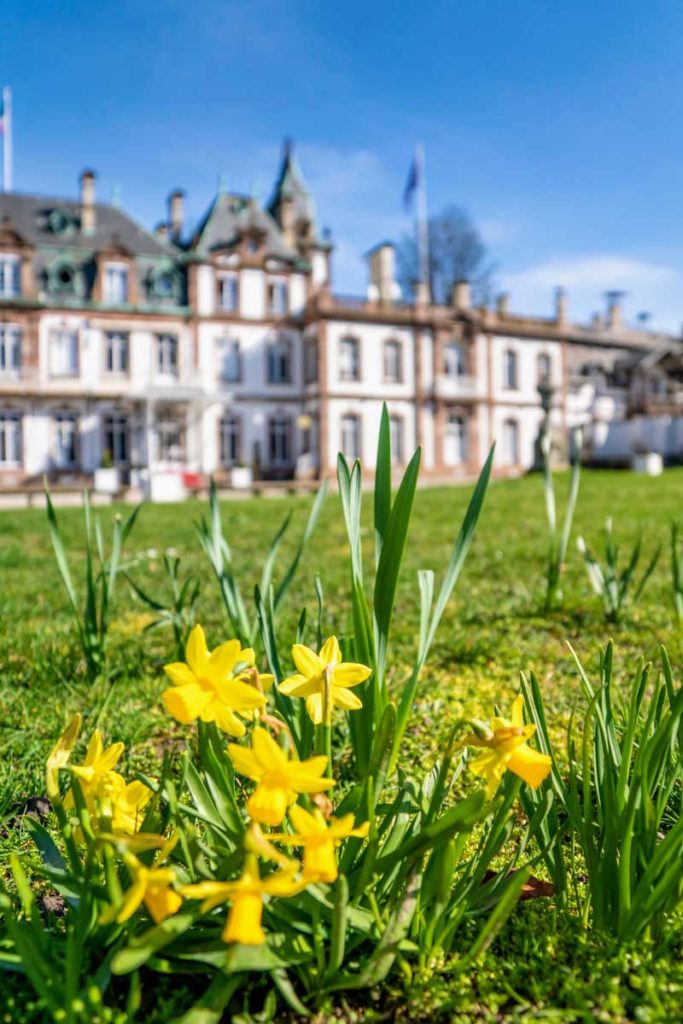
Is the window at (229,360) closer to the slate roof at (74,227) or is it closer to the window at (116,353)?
the window at (116,353)

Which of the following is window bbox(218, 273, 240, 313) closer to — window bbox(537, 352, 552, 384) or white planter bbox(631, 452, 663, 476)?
window bbox(537, 352, 552, 384)

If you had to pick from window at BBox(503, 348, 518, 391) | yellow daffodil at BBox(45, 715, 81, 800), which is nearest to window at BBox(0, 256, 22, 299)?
window at BBox(503, 348, 518, 391)

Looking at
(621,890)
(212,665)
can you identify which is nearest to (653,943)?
(621,890)

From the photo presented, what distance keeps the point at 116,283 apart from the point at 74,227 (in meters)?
2.61

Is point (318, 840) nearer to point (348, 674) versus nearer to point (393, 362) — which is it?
point (348, 674)

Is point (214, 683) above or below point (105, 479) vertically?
below

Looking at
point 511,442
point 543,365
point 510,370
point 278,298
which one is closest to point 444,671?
point 278,298

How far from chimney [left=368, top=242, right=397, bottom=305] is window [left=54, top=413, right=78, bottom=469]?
11654 mm

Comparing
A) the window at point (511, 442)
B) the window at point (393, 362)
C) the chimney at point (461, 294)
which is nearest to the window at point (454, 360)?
the chimney at point (461, 294)

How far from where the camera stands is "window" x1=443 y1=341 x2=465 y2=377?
28688mm

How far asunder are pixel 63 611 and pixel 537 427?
28588 millimetres

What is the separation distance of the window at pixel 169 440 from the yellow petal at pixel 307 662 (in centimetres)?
2552

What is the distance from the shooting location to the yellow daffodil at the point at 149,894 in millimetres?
742

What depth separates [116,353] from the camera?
82.5 ft
